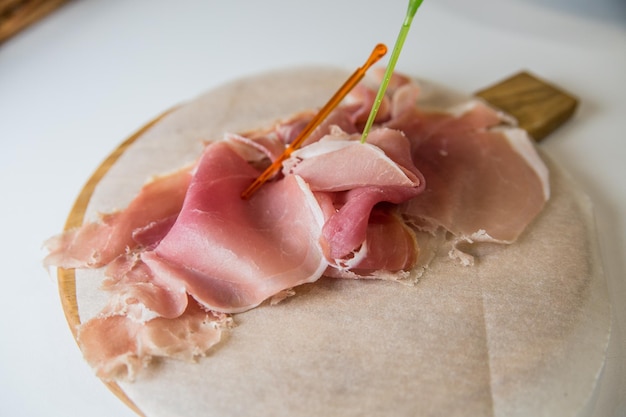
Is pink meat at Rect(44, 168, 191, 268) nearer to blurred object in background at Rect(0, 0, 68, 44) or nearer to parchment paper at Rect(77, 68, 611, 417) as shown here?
parchment paper at Rect(77, 68, 611, 417)

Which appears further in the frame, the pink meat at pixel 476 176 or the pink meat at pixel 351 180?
the pink meat at pixel 476 176

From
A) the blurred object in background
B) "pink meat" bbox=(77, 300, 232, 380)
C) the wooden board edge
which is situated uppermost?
the blurred object in background

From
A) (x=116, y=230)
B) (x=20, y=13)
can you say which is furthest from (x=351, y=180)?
(x=20, y=13)

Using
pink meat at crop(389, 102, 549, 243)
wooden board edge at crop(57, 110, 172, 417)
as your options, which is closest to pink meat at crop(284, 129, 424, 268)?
pink meat at crop(389, 102, 549, 243)

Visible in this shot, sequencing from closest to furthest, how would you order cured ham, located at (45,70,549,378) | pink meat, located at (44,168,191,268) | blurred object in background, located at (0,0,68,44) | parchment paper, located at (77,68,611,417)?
1. parchment paper, located at (77,68,611,417)
2. cured ham, located at (45,70,549,378)
3. pink meat, located at (44,168,191,268)
4. blurred object in background, located at (0,0,68,44)

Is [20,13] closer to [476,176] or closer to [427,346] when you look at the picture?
[476,176]

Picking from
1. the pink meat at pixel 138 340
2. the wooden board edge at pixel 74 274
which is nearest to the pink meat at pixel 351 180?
the pink meat at pixel 138 340

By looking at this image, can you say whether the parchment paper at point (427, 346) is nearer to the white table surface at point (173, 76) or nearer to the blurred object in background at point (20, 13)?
the white table surface at point (173, 76)
